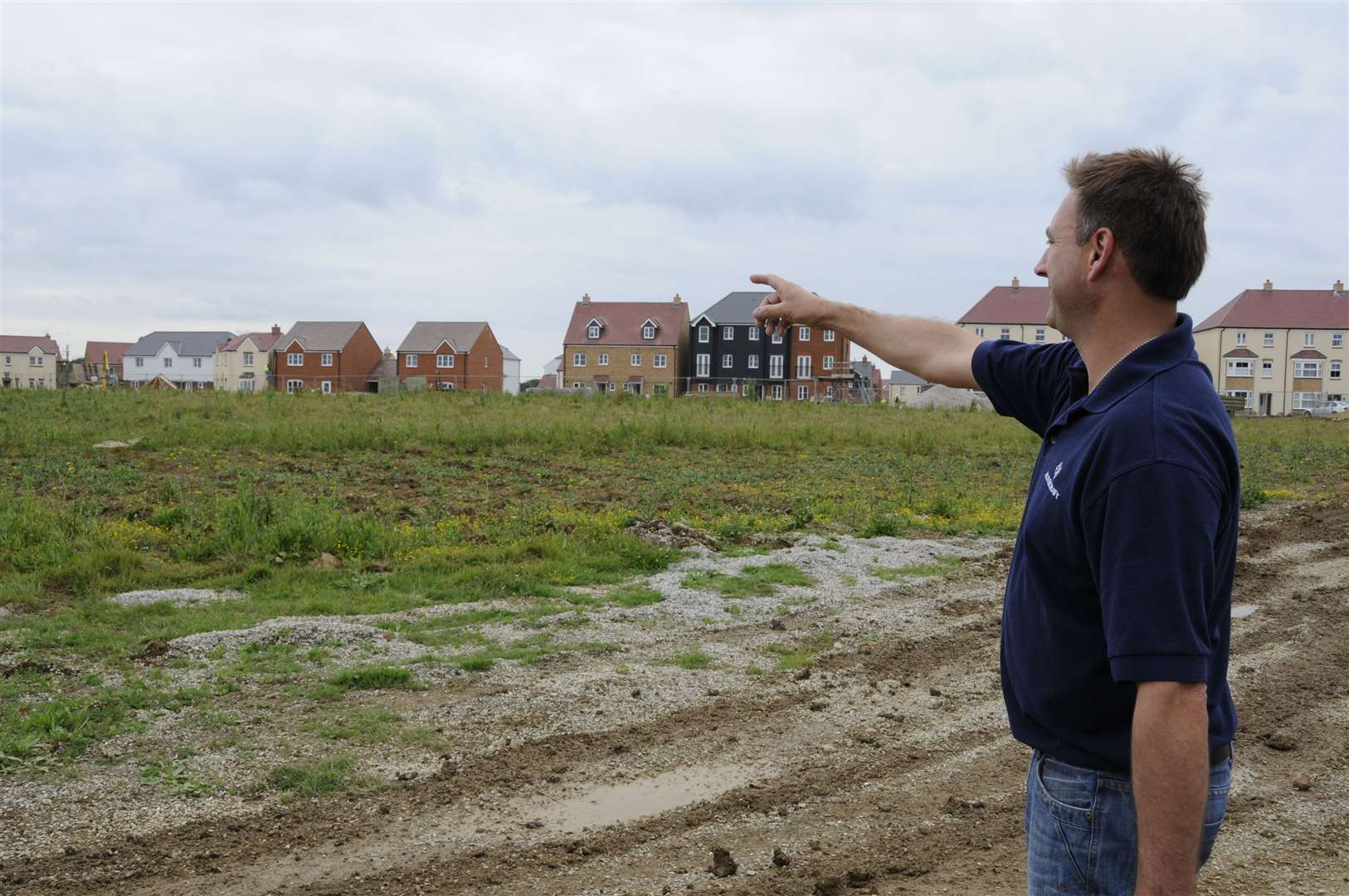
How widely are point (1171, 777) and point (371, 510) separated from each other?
12.2 m

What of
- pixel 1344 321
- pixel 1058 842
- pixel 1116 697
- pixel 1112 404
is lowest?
pixel 1058 842

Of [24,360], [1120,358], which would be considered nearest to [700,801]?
[1120,358]

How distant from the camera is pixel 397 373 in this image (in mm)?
79500

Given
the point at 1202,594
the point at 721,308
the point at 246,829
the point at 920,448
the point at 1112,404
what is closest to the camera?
the point at 1202,594

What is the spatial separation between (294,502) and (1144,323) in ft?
38.1

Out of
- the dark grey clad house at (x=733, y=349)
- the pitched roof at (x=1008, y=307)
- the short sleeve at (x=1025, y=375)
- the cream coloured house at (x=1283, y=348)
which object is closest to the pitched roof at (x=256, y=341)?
the dark grey clad house at (x=733, y=349)

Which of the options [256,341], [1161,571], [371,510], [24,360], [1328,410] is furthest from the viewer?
[24,360]

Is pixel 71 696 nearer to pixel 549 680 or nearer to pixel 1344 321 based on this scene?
pixel 549 680

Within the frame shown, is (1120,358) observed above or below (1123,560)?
above

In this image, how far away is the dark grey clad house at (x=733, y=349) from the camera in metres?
72.8

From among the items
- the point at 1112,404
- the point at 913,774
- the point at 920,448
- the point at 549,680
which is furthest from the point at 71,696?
the point at 920,448

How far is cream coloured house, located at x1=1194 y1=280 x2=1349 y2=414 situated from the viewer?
244ft

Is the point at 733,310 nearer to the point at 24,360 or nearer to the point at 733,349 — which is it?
the point at 733,349

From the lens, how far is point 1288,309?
249ft
